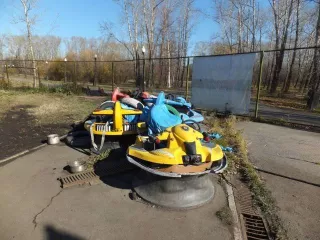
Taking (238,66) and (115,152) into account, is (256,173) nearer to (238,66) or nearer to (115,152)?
(115,152)

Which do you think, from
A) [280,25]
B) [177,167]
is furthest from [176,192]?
[280,25]

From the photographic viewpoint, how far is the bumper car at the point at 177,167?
295 cm

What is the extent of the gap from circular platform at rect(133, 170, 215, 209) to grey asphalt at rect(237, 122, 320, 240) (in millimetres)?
1025

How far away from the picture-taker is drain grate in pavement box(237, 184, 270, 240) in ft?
8.77

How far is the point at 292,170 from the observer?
4.23 m

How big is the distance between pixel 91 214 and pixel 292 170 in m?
3.42

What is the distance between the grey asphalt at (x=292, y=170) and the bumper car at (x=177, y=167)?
0.99 metres

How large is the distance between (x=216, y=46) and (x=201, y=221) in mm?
39157

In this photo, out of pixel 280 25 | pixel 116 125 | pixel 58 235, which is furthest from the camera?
pixel 280 25

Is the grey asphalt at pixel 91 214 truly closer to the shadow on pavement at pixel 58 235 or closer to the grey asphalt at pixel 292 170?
the shadow on pavement at pixel 58 235

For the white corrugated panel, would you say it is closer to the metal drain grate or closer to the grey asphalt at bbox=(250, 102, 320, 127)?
the grey asphalt at bbox=(250, 102, 320, 127)

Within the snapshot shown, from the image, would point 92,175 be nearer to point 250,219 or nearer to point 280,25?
point 250,219

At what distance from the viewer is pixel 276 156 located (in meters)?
4.87

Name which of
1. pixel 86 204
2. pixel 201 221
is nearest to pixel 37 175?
pixel 86 204
